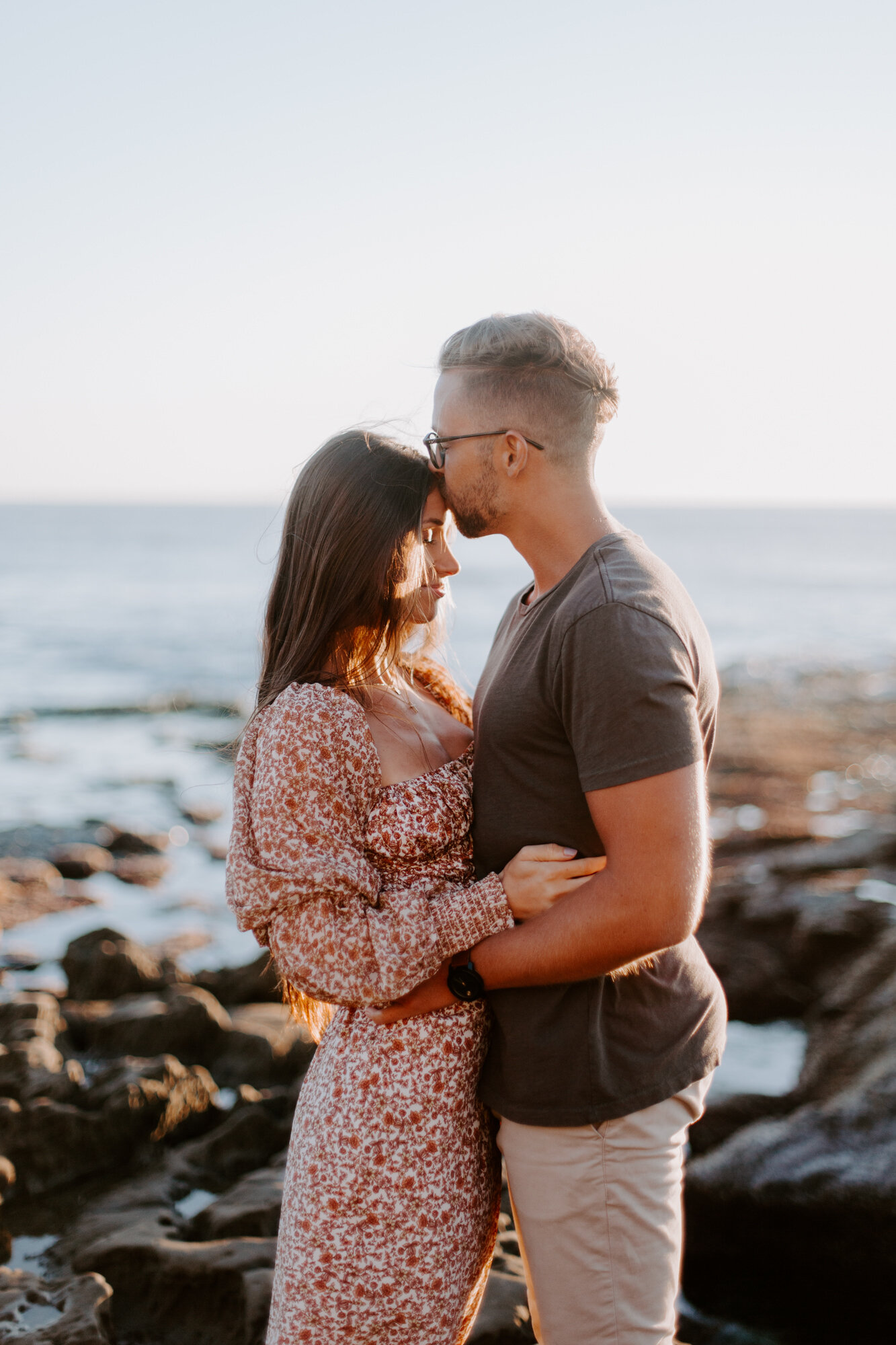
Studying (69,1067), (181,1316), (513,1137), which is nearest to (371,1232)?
(513,1137)

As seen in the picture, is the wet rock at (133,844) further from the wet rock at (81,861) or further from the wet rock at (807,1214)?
the wet rock at (807,1214)

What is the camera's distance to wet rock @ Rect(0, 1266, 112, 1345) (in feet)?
11.2

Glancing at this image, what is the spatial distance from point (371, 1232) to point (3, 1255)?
302 cm

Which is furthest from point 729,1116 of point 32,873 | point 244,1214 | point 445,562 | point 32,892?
point 32,873

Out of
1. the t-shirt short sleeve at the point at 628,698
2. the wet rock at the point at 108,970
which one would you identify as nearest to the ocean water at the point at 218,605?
the t-shirt short sleeve at the point at 628,698

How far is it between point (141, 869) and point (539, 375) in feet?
31.0

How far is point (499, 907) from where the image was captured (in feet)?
7.68

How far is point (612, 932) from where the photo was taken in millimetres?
2104

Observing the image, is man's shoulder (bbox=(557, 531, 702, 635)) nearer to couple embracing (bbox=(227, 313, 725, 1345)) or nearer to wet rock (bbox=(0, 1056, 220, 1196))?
couple embracing (bbox=(227, 313, 725, 1345))

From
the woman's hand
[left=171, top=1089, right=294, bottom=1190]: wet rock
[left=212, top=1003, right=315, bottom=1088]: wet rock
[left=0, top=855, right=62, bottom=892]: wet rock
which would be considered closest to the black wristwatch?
the woman's hand

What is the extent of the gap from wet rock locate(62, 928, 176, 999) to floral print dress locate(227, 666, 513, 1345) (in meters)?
5.12

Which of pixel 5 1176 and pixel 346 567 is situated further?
pixel 5 1176

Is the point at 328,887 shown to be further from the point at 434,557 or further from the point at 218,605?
the point at 218,605

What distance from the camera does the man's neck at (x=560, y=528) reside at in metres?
2.54
